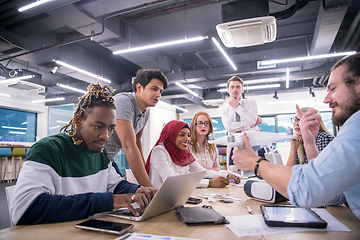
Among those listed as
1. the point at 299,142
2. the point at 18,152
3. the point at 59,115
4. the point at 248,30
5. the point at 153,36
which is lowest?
the point at 18,152

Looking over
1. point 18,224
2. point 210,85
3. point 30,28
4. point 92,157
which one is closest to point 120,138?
point 92,157

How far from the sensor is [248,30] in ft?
10.8

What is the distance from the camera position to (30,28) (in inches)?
200

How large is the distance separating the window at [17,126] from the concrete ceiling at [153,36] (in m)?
1.89

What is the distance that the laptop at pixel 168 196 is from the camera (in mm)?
855

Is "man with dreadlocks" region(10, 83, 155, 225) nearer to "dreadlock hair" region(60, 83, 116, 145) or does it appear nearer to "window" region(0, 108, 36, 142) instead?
"dreadlock hair" region(60, 83, 116, 145)

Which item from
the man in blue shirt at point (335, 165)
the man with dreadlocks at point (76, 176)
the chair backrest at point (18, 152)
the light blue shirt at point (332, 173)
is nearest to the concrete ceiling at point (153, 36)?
the chair backrest at point (18, 152)

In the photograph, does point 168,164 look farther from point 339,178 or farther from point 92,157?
point 339,178

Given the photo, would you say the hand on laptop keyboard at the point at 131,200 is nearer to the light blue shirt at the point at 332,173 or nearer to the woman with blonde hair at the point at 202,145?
the light blue shirt at the point at 332,173

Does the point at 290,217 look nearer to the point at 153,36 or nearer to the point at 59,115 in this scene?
the point at 153,36

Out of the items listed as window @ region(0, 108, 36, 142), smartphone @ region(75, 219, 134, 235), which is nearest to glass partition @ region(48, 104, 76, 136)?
window @ region(0, 108, 36, 142)

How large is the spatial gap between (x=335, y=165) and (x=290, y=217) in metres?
0.28

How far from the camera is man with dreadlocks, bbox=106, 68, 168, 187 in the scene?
4.96 feet

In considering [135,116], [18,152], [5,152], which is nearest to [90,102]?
[135,116]
